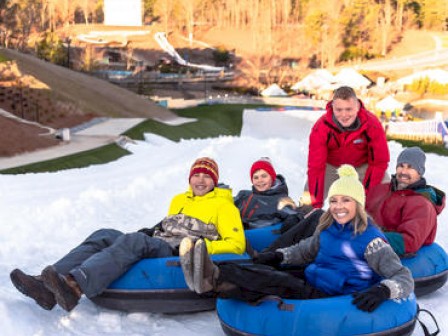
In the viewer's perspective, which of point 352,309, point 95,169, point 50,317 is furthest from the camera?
point 95,169

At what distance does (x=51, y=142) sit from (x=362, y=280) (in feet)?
56.4

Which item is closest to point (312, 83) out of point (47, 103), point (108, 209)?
point (47, 103)

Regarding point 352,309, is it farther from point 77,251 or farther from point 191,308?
point 77,251

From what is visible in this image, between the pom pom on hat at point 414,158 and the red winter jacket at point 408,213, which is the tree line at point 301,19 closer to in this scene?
the red winter jacket at point 408,213

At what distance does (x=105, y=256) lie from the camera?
5457mm

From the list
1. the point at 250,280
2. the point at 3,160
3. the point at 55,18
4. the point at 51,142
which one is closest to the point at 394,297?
the point at 250,280

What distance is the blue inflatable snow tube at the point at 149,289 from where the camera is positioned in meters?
5.58

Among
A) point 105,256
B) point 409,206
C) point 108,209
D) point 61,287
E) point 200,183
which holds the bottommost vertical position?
point 108,209

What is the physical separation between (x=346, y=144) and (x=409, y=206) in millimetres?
1337

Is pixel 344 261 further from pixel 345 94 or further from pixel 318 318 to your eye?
pixel 345 94

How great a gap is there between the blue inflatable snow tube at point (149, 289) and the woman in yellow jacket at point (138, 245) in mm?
122

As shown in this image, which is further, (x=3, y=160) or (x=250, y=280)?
(x=3, y=160)

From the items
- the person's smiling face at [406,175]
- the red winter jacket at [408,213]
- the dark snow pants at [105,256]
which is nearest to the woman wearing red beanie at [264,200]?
the red winter jacket at [408,213]

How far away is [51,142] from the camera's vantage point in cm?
2053
